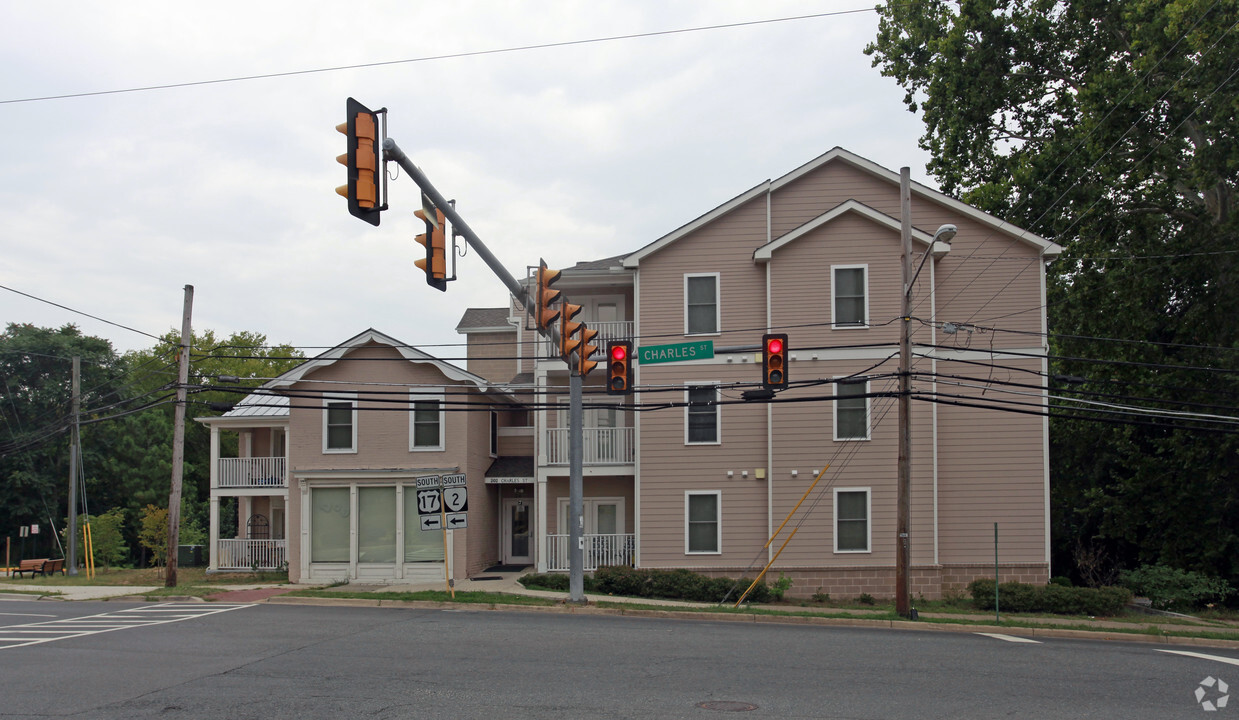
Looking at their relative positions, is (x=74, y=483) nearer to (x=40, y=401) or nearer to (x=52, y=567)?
(x=52, y=567)

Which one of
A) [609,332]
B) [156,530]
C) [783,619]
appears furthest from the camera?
[156,530]

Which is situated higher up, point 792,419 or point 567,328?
point 567,328

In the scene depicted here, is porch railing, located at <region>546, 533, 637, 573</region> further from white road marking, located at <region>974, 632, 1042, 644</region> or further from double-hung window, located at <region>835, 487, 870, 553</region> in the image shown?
white road marking, located at <region>974, 632, 1042, 644</region>

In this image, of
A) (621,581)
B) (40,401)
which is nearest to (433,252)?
(621,581)

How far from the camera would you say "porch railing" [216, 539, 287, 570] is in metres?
30.6

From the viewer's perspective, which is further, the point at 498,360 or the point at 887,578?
the point at 498,360

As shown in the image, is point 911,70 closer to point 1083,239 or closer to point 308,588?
point 1083,239

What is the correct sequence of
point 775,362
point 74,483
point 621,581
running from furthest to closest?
point 74,483 → point 621,581 → point 775,362

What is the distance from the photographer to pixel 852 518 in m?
25.3

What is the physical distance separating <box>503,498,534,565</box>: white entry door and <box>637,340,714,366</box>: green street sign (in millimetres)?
12879

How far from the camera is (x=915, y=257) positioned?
25484 millimetres

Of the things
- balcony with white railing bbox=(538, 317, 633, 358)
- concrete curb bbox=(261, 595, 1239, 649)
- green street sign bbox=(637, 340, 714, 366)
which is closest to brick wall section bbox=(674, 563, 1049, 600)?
concrete curb bbox=(261, 595, 1239, 649)

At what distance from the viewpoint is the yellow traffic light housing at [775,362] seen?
18711mm

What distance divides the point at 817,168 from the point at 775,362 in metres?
9.78
